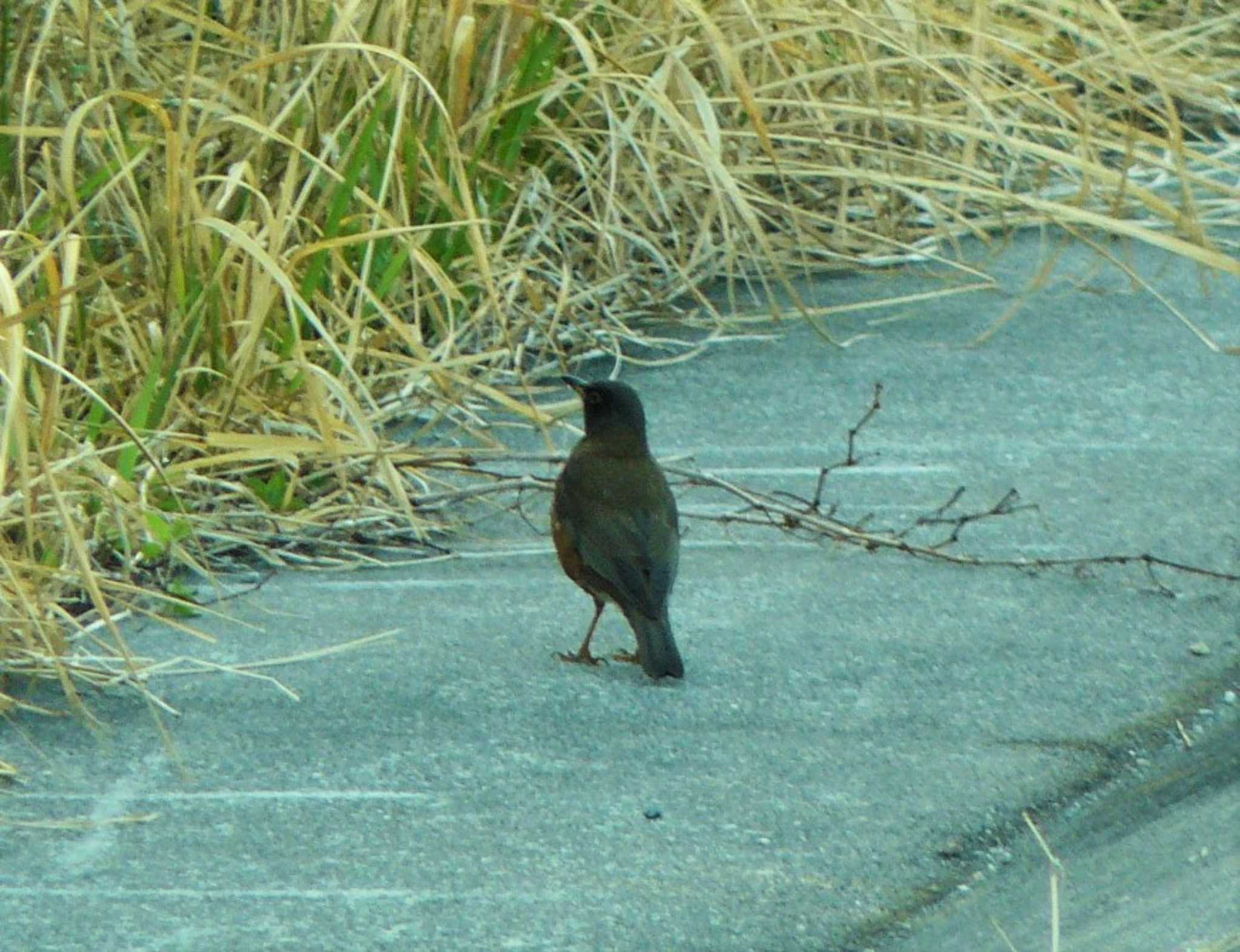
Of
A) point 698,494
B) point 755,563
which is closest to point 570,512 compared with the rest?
point 755,563

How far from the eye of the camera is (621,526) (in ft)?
12.1

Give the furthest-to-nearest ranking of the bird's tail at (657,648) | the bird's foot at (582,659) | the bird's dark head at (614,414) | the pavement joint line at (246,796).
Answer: the bird's dark head at (614,414) → the bird's foot at (582,659) → the bird's tail at (657,648) → the pavement joint line at (246,796)

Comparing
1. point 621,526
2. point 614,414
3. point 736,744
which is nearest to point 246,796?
point 736,744

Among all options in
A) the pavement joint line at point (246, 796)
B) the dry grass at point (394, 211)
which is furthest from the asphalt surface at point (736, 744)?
the dry grass at point (394, 211)

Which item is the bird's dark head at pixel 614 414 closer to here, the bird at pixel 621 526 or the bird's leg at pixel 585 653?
the bird at pixel 621 526

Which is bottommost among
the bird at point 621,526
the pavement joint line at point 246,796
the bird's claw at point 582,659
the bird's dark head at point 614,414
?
the bird's claw at point 582,659

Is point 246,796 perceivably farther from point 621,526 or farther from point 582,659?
point 621,526

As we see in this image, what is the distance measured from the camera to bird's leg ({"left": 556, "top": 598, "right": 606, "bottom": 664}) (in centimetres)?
362

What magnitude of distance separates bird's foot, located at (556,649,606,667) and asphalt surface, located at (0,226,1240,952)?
2cm

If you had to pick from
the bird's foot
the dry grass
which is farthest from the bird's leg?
the dry grass

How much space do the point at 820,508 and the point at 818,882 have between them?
1598mm

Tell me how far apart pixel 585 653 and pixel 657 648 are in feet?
0.56

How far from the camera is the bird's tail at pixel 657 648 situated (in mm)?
3477

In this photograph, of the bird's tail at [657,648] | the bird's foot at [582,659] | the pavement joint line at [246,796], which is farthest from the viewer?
the bird's foot at [582,659]
